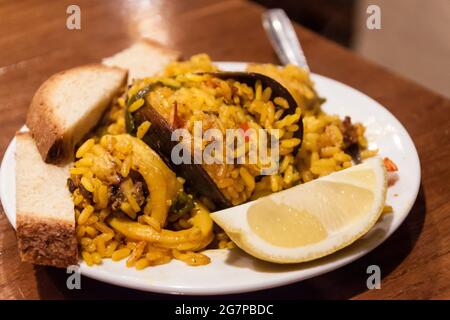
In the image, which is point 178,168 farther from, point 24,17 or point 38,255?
point 24,17

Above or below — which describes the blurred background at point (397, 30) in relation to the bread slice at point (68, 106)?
below

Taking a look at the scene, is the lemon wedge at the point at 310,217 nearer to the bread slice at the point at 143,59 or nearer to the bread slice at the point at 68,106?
the bread slice at the point at 68,106

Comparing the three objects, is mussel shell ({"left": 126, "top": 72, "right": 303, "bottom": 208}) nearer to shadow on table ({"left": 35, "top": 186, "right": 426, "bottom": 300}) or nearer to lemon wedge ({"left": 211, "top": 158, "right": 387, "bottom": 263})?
lemon wedge ({"left": 211, "top": 158, "right": 387, "bottom": 263})

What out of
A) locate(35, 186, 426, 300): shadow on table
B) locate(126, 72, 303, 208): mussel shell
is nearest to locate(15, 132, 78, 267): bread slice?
locate(35, 186, 426, 300): shadow on table

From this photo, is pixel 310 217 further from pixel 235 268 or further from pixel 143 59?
pixel 143 59

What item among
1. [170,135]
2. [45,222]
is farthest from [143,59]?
[45,222]

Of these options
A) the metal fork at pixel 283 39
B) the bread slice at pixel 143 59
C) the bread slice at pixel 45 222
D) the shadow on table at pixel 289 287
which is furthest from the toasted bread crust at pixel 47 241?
the metal fork at pixel 283 39
